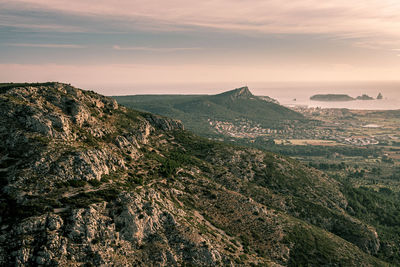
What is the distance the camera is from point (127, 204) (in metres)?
61.2

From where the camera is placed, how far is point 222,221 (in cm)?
8581

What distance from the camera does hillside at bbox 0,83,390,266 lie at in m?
51.3

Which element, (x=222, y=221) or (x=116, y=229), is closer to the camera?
(x=116, y=229)

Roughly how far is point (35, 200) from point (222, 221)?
54.3m

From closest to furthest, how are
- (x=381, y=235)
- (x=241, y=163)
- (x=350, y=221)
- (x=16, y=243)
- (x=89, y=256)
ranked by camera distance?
(x=16, y=243)
(x=89, y=256)
(x=350, y=221)
(x=381, y=235)
(x=241, y=163)

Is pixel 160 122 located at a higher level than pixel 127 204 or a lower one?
higher

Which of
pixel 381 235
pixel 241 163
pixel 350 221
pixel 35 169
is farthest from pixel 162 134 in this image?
pixel 381 235

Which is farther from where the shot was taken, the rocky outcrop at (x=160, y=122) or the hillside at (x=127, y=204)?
the rocky outcrop at (x=160, y=122)

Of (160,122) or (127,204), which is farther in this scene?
(160,122)

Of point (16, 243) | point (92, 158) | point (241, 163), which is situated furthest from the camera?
point (241, 163)

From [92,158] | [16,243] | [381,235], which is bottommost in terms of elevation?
[381,235]

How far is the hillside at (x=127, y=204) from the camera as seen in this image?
168 ft

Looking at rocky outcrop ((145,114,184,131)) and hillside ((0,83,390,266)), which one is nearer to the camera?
hillside ((0,83,390,266))

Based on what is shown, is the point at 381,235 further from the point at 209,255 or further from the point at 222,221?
the point at 209,255
